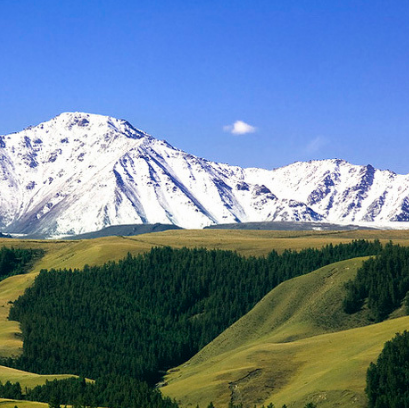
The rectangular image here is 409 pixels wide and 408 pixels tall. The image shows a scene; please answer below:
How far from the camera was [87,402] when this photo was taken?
Answer: 6964 inches

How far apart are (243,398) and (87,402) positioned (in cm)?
3239

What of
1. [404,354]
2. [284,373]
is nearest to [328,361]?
[284,373]

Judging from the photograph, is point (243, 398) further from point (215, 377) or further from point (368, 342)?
point (368, 342)

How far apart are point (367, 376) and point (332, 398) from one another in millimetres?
8192

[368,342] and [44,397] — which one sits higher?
[368,342]

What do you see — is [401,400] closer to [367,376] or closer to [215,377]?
[367,376]

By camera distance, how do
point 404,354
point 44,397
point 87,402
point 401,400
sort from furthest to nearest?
point 44,397, point 87,402, point 404,354, point 401,400

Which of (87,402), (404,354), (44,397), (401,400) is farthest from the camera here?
(44,397)

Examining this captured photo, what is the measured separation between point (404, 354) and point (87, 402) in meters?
65.2

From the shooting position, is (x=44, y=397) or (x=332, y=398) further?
(x=44, y=397)

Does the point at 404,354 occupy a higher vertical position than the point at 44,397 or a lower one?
higher

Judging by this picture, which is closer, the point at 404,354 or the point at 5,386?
the point at 404,354

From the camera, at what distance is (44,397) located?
625 feet

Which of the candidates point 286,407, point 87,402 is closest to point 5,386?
point 87,402
